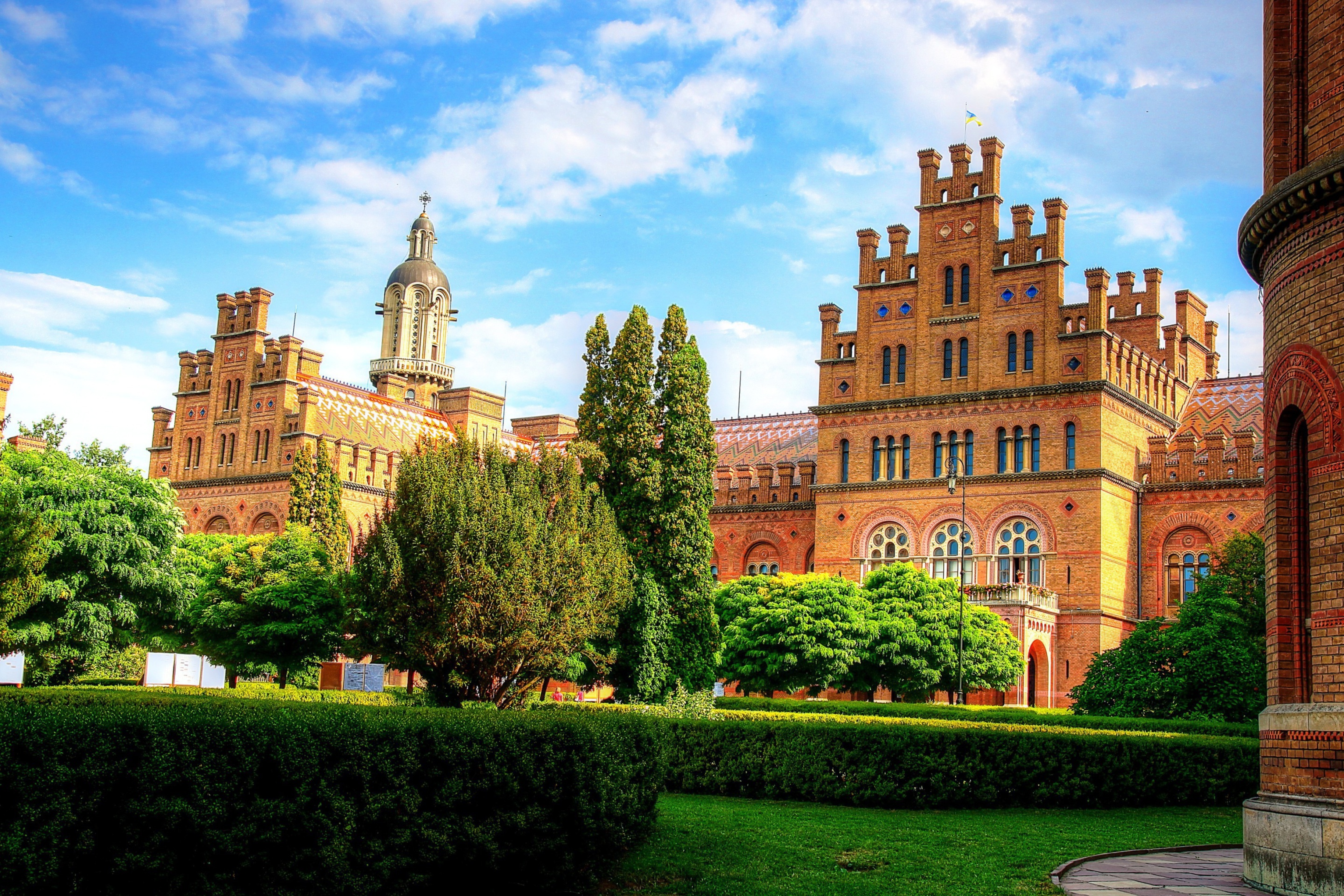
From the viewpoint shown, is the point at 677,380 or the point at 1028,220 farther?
the point at 1028,220

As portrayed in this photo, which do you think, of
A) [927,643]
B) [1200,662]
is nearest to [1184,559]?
[927,643]

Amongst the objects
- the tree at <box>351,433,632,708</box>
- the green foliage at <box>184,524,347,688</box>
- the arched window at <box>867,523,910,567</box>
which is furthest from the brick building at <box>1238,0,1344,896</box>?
the arched window at <box>867,523,910,567</box>

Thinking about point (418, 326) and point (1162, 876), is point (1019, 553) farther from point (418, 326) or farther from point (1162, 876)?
point (418, 326)

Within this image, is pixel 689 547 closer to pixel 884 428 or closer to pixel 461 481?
pixel 461 481

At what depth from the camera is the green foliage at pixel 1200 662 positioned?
30.9m

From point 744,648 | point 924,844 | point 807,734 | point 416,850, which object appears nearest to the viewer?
point 416,850

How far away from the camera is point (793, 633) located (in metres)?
36.9

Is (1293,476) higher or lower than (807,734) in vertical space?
higher

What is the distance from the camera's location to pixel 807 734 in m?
19.9

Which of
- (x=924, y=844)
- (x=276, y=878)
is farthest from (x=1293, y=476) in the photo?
(x=276, y=878)

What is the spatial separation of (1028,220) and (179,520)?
30.1 meters

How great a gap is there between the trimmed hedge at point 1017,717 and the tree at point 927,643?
21.1ft

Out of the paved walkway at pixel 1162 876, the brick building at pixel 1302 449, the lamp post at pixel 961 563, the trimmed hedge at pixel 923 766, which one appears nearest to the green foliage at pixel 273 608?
the lamp post at pixel 961 563

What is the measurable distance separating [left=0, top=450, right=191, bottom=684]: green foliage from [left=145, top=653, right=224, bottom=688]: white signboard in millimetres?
2831
